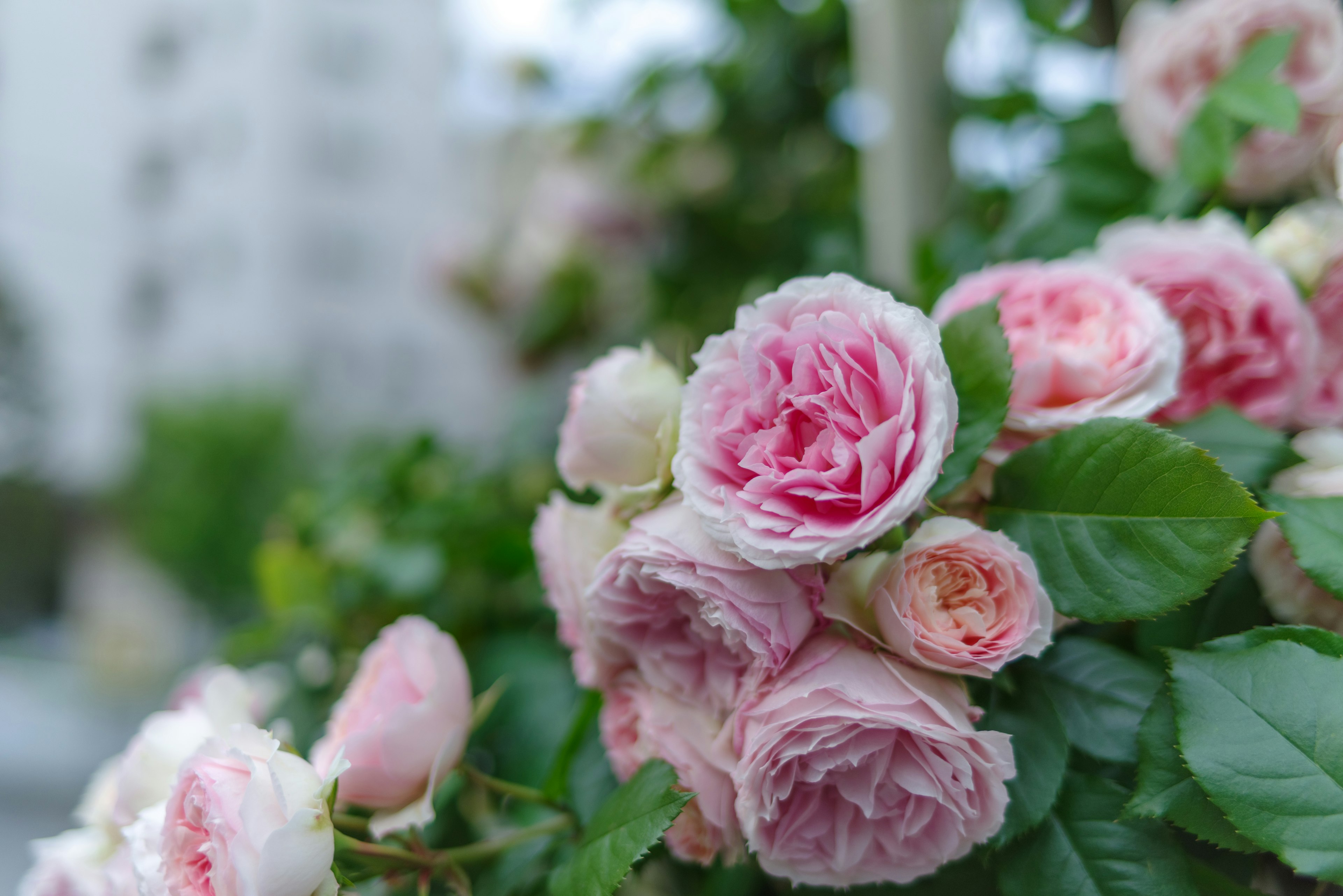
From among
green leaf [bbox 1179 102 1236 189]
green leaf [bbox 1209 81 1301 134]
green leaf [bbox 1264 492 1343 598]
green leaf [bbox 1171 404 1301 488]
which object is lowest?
green leaf [bbox 1264 492 1343 598]

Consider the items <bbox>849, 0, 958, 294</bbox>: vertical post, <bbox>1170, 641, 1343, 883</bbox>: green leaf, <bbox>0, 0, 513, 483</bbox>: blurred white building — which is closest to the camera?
<bbox>1170, 641, 1343, 883</bbox>: green leaf

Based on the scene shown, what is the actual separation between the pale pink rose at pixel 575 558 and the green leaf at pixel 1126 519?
118 mm

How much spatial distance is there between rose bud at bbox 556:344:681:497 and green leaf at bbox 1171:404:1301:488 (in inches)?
6.2

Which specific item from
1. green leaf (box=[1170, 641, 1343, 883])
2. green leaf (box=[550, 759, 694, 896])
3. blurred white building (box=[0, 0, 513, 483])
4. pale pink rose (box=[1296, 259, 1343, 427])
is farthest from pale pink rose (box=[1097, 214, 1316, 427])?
blurred white building (box=[0, 0, 513, 483])

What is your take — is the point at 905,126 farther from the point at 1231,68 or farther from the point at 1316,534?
the point at 1316,534

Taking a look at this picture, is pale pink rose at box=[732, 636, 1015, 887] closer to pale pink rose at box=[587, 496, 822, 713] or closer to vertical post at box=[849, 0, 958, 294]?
pale pink rose at box=[587, 496, 822, 713]

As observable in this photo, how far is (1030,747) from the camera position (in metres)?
0.22

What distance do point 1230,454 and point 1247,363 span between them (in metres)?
0.05

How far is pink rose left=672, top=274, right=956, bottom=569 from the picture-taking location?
0.19 m

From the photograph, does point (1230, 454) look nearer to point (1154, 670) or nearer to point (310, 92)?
point (1154, 670)

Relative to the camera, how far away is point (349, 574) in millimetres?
484

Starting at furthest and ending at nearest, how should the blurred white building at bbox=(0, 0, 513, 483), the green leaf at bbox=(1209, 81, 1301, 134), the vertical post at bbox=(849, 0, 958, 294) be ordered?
the blurred white building at bbox=(0, 0, 513, 483) → the vertical post at bbox=(849, 0, 958, 294) → the green leaf at bbox=(1209, 81, 1301, 134)

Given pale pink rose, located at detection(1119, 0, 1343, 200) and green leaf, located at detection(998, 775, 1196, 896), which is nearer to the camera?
green leaf, located at detection(998, 775, 1196, 896)

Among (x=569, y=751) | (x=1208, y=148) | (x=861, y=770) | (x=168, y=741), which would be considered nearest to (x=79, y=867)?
(x=168, y=741)
